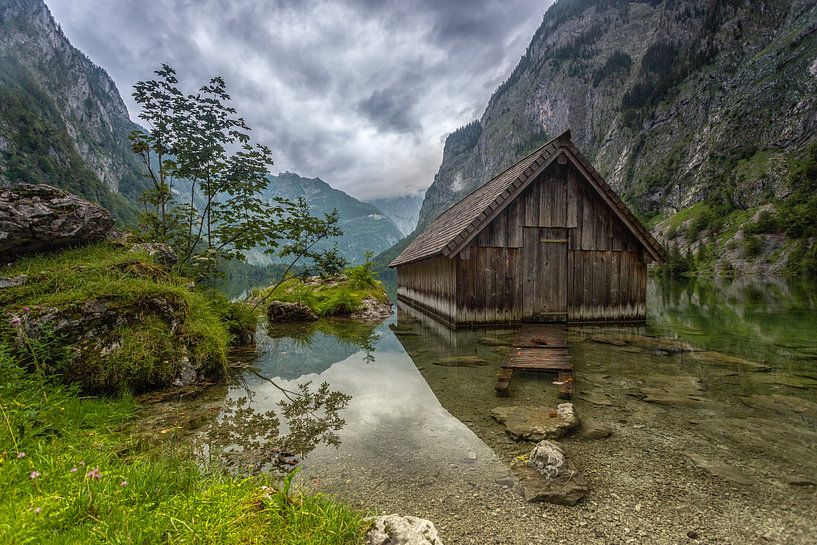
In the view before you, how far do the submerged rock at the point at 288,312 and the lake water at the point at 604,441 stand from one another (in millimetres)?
5711

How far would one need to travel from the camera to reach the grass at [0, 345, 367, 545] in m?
A: 1.68

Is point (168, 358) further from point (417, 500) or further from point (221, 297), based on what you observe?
point (417, 500)

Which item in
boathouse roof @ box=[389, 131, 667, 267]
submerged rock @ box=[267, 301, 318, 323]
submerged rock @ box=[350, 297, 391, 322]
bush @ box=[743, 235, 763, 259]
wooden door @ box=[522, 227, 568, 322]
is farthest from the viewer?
bush @ box=[743, 235, 763, 259]

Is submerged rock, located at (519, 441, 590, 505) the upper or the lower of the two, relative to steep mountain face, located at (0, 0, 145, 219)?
lower

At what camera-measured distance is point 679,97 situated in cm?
9769

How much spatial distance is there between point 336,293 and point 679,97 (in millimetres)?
126231

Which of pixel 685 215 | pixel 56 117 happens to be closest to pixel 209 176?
pixel 685 215

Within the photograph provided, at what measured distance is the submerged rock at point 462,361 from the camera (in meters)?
6.44

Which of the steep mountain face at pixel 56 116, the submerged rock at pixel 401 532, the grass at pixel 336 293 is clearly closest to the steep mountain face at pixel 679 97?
the grass at pixel 336 293

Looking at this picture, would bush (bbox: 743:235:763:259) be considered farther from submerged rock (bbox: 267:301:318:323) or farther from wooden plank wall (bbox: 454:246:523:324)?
submerged rock (bbox: 267:301:318:323)

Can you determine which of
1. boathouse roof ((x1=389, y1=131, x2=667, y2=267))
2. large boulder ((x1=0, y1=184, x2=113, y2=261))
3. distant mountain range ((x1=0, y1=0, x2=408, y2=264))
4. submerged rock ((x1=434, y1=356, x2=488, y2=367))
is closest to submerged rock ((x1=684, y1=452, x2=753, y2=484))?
submerged rock ((x1=434, y1=356, x2=488, y2=367))

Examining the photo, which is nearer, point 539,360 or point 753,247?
point 539,360

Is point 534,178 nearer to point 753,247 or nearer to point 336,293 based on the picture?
point 336,293

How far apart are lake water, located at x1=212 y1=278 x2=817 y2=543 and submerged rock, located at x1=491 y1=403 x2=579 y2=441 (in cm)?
15
